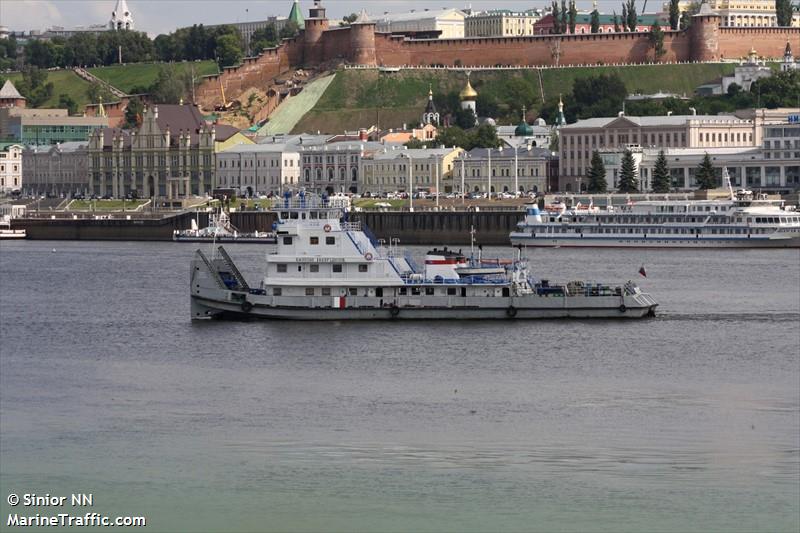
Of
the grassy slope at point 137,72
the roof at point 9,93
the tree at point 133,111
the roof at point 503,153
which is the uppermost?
the grassy slope at point 137,72

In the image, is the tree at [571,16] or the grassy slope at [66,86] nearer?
the tree at [571,16]

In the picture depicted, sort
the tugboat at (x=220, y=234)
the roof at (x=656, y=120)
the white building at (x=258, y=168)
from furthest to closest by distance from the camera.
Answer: the white building at (x=258, y=168) → the roof at (x=656, y=120) → the tugboat at (x=220, y=234)

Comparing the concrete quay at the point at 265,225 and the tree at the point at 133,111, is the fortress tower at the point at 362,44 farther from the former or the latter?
the concrete quay at the point at 265,225

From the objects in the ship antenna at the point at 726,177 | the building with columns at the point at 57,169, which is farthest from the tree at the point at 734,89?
the building with columns at the point at 57,169

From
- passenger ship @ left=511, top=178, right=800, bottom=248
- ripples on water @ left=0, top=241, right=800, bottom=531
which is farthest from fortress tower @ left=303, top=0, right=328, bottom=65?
ripples on water @ left=0, top=241, right=800, bottom=531

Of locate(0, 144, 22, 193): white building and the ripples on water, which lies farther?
locate(0, 144, 22, 193): white building

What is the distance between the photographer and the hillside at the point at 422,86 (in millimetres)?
146125

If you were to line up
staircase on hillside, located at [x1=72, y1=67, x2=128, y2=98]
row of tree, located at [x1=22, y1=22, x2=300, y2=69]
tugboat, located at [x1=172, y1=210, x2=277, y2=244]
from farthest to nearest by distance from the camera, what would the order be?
row of tree, located at [x1=22, y1=22, x2=300, y2=69] < staircase on hillside, located at [x1=72, y1=67, x2=128, y2=98] < tugboat, located at [x1=172, y1=210, x2=277, y2=244]

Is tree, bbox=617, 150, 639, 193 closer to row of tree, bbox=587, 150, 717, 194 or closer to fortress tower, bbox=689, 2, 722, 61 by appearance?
row of tree, bbox=587, 150, 717, 194

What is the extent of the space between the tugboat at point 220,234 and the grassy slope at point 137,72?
54.4m

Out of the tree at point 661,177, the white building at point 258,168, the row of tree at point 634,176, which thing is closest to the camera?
the row of tree at point 634,176

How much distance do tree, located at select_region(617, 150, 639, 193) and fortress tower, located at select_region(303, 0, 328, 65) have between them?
44.7 metres

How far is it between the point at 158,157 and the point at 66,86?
1613 inches

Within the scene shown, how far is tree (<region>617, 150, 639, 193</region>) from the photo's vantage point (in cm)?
11313
